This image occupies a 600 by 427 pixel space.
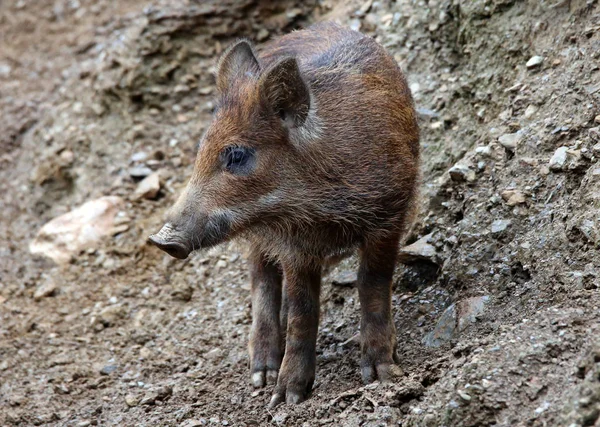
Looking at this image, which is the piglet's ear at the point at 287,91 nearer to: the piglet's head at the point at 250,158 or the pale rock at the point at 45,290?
the piglet's head at the point at 250,158

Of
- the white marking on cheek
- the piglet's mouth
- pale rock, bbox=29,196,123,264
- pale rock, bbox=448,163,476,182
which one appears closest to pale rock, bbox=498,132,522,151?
pale rock, bbox=448,163,476,182

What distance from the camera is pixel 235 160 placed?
5.89 metres

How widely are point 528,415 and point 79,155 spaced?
6.87 meters

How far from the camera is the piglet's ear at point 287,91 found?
19.2ft

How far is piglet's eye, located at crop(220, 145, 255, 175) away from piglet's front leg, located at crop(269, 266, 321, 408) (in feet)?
2.83

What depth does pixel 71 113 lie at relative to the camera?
10547 millimetres

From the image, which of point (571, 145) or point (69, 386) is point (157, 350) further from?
point (571, 145)

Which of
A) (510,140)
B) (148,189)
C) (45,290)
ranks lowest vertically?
(45,290)

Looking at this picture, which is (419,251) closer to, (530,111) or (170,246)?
(530,111)

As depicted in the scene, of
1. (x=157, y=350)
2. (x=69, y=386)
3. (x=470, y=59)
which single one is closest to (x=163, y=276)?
(x=157, y=350)

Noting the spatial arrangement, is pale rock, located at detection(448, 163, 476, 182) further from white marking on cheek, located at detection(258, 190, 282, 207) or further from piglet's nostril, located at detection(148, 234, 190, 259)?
piglet's nostril, located at detection(148, 234, 190, 259)

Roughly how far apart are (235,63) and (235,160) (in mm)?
832

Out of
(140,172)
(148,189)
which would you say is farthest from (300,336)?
(140,172)

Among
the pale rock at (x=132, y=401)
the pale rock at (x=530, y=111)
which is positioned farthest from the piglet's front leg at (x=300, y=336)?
the pale rock at (x=530, y=111)
